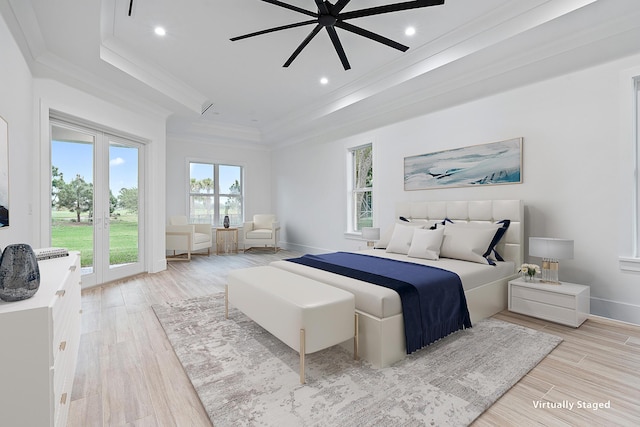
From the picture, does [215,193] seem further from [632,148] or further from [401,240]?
[632,148]

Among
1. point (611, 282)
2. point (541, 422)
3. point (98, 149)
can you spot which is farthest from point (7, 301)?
point (611, 282)

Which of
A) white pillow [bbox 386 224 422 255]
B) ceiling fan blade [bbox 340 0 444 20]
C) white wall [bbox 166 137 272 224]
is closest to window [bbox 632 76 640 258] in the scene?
white pillow [bbox 386 224 422 255]

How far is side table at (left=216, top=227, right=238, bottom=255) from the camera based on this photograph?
730cm

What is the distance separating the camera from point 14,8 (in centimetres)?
245

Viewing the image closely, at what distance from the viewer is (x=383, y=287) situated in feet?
7.47

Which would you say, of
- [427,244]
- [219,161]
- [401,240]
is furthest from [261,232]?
[427,244]

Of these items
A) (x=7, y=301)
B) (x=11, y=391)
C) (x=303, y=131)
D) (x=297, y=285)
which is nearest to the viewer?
(x=11, y=391)

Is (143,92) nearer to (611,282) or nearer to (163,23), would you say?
(163,23)

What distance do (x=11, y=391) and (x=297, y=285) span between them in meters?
1.60

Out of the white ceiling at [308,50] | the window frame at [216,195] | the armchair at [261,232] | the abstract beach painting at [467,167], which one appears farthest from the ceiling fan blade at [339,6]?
the window frame at [216,195]

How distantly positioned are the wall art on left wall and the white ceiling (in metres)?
0.94

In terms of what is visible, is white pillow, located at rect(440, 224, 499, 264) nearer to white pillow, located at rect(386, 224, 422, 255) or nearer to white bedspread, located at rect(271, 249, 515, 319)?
white bedspread, located at rect(271, 249, 515, 319)

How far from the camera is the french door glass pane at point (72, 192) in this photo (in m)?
3.81

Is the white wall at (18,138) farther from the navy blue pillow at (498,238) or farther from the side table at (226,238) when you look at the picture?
the navy blue pillow at (498,238)
